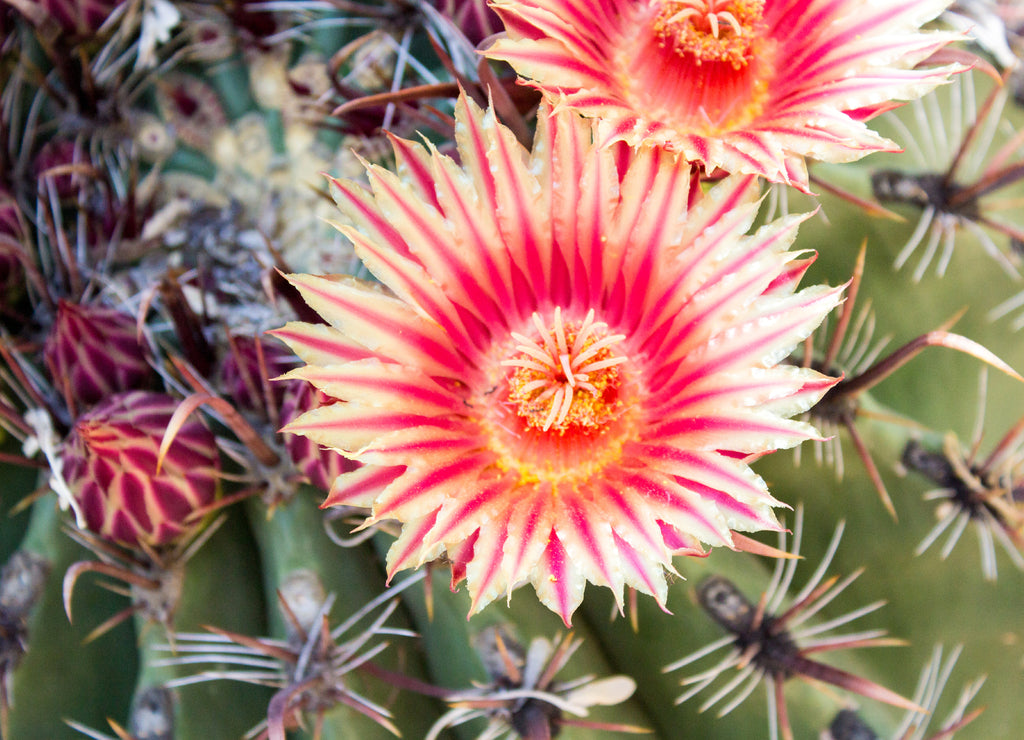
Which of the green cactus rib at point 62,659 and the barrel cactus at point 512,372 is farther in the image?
the green cactus rib at point 62,659

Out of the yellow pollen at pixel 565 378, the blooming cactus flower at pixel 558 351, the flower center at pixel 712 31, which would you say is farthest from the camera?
the flower center at pixel 712 31

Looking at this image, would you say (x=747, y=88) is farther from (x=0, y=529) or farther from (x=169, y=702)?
(x=0, y=529)

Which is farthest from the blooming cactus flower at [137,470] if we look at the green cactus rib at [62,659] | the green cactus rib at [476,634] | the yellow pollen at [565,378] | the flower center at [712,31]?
the flower center at [712,31]

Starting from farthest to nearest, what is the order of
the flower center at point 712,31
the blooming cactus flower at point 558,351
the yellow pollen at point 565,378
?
the flower center at point 712,31, the yellow pollen at point 565,378, the blooming cactus flower at point 558,351

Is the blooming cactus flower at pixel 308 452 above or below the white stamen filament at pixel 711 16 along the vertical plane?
below

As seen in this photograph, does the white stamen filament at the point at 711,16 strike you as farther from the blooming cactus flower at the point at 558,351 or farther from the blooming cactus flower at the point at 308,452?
the blooming cactus flower at the point at 308,452

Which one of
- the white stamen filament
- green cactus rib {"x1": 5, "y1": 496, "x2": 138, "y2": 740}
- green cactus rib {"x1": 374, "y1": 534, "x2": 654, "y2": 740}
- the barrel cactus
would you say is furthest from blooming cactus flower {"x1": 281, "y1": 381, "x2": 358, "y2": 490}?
the white stamen filament
